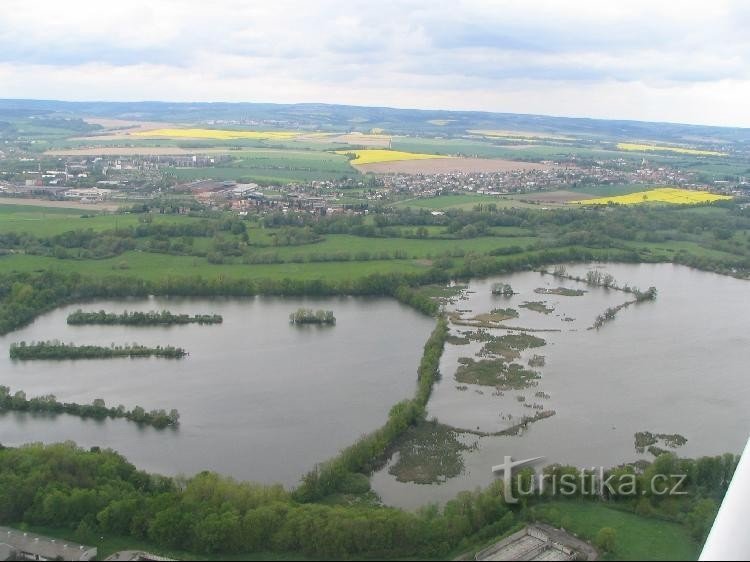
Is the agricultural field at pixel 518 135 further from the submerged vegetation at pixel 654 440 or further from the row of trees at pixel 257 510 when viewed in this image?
the row of trees at pixel 257 510

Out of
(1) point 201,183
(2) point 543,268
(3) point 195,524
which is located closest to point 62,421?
(3) point 195,524

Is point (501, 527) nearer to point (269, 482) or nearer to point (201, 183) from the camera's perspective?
point (269, 482)

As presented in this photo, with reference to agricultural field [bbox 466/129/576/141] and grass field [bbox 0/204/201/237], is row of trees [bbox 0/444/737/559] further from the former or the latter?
agricultural field [bbox 466/129/576/141]

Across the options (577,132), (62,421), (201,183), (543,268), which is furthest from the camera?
(577,132)

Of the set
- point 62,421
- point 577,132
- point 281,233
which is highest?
point 577,132

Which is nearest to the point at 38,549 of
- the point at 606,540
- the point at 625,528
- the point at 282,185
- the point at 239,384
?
the point at 239,384

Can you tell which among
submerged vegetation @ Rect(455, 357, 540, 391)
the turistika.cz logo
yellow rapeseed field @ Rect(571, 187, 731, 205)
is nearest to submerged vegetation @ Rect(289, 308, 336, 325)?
submerged vegetation @ Rect(455, 357, 540, 391)
